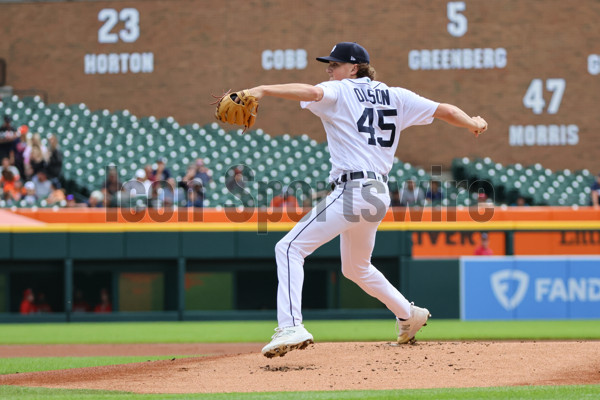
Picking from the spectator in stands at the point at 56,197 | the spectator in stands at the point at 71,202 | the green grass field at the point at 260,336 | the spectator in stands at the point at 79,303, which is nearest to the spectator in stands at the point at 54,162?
the spectator in stands at the point at 56,197

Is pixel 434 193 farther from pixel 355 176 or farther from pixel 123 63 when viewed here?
pixel 355 176

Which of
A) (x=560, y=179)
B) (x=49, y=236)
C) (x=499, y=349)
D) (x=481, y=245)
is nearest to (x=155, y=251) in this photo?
(x=49, y=236)

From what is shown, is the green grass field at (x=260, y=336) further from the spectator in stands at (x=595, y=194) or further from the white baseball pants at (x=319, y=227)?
the spectator in stands at (x=595, y=194)

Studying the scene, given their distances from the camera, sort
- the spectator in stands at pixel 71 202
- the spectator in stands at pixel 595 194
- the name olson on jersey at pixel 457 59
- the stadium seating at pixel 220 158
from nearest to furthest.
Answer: the spectator in stands at pixel 71 202
the spectator in stands at pixel 595 194
the stadium seating at pixel 220 158
the name olson on jersey at pixel 457 59

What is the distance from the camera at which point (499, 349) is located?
20.8 ft

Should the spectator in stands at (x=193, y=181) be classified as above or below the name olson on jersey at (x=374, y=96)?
below

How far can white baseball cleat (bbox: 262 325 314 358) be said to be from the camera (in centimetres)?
525

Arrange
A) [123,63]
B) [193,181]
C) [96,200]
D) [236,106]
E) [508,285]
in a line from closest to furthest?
1. [236,106]
2. [508,285]
3. [96,200]
4. [193,181]
5. [123,63]

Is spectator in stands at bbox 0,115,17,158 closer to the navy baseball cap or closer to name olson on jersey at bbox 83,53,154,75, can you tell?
name olson on jersey at bbox 83,53,154,75

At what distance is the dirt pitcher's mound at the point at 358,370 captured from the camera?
5273mm

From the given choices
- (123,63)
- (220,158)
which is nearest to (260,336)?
(220,158)

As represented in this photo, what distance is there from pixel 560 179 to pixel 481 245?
5636 mm

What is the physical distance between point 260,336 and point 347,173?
519cm

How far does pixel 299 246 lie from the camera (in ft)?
18.0
